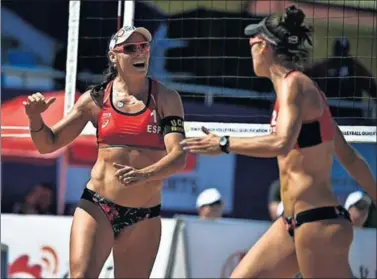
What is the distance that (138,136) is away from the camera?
602 centimetres

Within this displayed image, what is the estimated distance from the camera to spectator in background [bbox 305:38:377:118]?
312 inches

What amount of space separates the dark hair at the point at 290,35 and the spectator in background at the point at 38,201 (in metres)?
5.62

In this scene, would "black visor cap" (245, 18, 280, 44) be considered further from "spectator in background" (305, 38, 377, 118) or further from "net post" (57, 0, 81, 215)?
"net post" (57, 0, 81, 215)

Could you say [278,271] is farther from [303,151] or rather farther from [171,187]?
[171,187]

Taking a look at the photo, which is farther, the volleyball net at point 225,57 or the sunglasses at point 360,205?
the sunglasses at point 360,205

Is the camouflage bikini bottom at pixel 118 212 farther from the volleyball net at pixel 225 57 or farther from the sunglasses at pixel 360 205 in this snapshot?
the sunglasses at pixel 360 205

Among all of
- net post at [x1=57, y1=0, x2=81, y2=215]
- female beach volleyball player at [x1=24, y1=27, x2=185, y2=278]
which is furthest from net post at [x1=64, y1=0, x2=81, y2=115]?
female beach volleyball player at [x1=24, y1=27, x2=185, y2=278]

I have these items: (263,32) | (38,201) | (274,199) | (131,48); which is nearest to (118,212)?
(131,48)

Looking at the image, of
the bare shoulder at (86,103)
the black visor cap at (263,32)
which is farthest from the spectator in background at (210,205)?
the black visor cap at (263,32)

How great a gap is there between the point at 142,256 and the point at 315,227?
1052mm

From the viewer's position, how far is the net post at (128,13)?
26.5ft

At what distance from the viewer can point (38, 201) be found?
433 inches

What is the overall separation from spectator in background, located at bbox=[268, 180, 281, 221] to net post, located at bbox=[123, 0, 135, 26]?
7.62ft

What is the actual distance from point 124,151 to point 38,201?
202 inches
